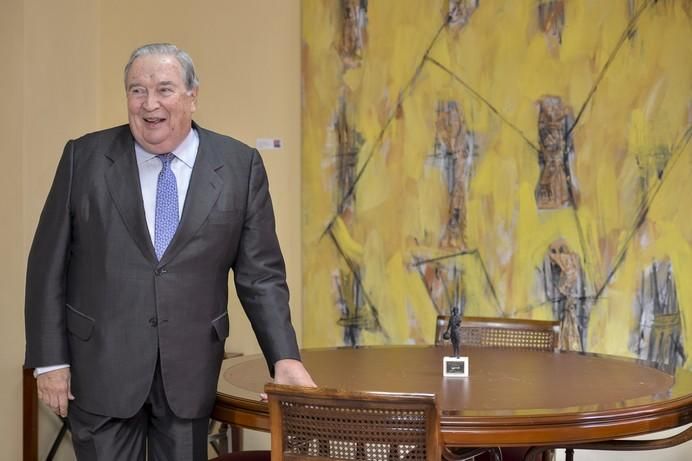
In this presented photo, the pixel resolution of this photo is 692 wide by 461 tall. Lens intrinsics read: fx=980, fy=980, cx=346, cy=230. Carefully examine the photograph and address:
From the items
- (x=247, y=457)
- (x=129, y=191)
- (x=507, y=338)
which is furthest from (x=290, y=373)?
(x=507, y=338)

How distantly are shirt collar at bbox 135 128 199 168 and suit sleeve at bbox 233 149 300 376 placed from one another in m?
0.17

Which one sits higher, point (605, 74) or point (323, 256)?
point (605, 74)

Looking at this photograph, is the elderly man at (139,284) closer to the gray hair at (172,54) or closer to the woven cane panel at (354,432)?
the gray hair at (172,54)

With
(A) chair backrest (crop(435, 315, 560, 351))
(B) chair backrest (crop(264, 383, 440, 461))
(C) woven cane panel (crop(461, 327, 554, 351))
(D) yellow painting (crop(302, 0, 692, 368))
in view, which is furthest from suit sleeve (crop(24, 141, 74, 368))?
(D) yellow painting (crop(302, 0, 692, 368))

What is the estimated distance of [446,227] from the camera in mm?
4734

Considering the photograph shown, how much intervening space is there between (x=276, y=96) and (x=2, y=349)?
1.86 metres

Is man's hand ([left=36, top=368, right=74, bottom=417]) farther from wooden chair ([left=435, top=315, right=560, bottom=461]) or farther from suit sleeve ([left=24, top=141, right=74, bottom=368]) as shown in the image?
wooden chair ([left=435, top=315, right=560, bottom=461])

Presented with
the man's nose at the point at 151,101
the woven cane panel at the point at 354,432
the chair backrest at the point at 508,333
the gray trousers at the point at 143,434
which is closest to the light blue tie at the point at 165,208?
the man's nose at the point at 151,101

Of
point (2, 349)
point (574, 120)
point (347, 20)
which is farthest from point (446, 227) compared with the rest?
point (2, 349)

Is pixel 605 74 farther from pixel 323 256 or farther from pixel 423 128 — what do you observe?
pixel 323 256

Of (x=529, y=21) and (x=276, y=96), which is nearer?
(x=529, y=21)

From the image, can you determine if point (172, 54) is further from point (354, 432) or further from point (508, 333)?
point (508, 333)

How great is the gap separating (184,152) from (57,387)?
0.68 m

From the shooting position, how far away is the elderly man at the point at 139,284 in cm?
245
